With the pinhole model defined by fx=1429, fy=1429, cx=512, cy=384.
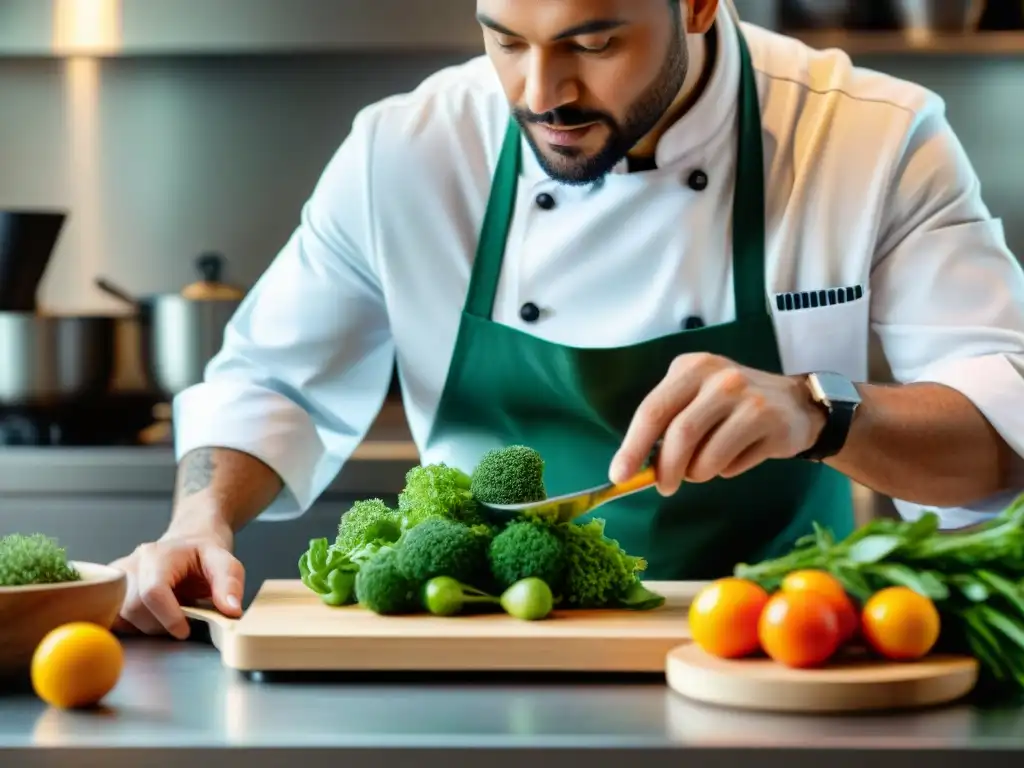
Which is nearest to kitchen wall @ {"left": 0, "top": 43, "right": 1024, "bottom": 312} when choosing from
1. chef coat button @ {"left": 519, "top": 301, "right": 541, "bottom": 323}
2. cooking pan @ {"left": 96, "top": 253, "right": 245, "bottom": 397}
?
cooking pan @ {"left": 96, "top": 253, "right": 245, "bottom": 397}

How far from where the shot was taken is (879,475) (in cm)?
165

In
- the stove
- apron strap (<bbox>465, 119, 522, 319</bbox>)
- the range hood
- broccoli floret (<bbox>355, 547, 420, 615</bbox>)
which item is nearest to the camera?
broccoli floret (<bbox>355, 547, 420, 615</bbox>)

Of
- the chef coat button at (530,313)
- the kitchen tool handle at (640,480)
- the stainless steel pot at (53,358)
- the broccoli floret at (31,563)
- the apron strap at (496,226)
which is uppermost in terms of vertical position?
the apron strap at (496,226)

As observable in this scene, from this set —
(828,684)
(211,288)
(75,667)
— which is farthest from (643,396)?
(211,288)

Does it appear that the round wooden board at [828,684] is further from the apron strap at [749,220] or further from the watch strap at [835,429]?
the apron strap at [749,220]

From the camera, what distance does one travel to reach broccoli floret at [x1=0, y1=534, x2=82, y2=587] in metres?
1.18

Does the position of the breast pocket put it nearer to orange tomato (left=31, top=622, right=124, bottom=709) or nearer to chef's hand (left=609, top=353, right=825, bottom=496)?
chef's hand (left=609, top=353, right=825, bottom=496)

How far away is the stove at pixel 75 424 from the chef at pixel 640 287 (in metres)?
1.01

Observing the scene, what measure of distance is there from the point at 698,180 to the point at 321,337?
1.82 feet

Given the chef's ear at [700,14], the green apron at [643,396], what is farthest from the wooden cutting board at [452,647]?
the chef's ear at [700,14]

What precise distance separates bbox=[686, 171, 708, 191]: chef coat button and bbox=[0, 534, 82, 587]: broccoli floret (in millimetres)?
979

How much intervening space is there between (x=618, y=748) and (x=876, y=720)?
0.70ft

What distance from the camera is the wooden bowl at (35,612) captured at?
1.15 metres

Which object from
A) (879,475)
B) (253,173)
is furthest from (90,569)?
(253,173)
